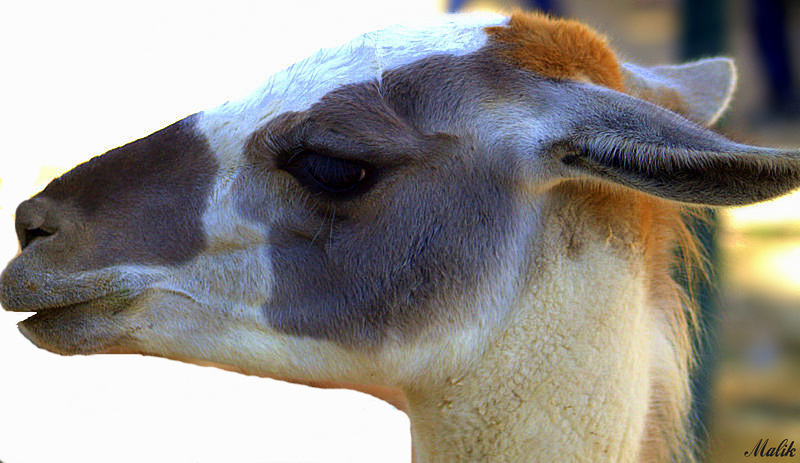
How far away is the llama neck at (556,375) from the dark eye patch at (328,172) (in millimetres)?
489

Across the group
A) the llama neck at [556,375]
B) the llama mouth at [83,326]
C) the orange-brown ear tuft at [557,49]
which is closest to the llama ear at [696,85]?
the orange-brown ear tuft at [557,49]

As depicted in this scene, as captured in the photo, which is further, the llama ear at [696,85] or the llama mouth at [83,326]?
the llama ear at [696,85]

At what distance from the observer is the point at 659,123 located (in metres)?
1.59

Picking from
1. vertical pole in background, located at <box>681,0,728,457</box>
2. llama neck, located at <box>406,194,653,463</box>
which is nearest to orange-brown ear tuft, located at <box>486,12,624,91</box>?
llama neck, located at <box>406,194,653,463</box>

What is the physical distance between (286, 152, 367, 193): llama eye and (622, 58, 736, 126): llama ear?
3.34 feet

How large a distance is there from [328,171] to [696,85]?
1.46 m

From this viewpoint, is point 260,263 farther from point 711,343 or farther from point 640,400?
point 711,343

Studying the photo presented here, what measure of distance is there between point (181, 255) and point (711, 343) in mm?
2552

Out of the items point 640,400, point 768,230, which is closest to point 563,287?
point 640,400

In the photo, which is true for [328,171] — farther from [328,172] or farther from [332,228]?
[332,228]

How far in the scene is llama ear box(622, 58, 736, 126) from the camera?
226 centimetres

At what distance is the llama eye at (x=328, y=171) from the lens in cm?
172

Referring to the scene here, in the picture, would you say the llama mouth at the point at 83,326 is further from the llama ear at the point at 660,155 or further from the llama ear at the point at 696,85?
the llama ear at the point at 696,85

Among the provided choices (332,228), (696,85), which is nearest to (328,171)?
(332,228)
